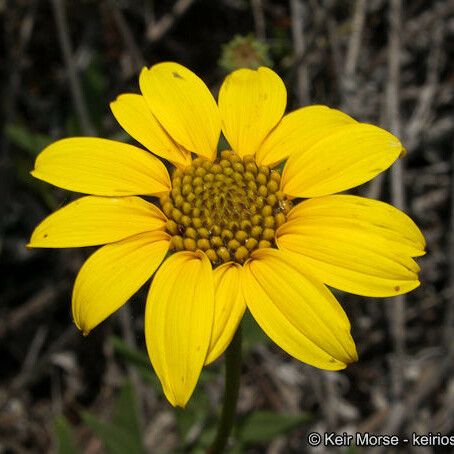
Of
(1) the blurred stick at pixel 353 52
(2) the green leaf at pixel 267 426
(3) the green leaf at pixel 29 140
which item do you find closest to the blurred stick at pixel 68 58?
(3) the green leaf at pixel 29 140

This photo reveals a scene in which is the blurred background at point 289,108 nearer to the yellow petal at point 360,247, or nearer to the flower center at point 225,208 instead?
the flower center at point 225,208

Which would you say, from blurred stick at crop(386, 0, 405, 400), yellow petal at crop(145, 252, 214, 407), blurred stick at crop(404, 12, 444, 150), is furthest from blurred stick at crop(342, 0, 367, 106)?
yellow petal at crop(145, 252, 214, 407)

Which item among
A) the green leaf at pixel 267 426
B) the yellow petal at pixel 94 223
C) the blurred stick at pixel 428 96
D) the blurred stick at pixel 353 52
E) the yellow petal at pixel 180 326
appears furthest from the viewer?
the blurred stick at pixel 428 96

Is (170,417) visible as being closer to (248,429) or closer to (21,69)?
(248,429)

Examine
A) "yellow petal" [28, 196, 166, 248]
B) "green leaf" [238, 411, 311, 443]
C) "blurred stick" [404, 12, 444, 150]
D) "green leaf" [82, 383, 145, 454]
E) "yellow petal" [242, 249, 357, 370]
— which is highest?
"yellow petal" [28, 196, 166, 248]

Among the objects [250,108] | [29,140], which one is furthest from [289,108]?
[250,108]

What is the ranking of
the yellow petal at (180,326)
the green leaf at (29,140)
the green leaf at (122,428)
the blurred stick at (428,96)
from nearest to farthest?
the yellow petal at (180,326), the green leaf at (122,428), the green leaf at (29,140), the blurred stick at (428,96)

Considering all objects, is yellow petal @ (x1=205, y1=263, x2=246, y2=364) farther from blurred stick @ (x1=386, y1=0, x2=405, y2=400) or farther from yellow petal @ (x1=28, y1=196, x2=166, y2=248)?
blurred stick @ (x1=386, y1=0, x2=405, y2=400)
